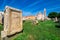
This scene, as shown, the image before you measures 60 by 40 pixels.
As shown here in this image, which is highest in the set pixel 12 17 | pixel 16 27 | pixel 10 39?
pixel 12 17

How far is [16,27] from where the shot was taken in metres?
6.42

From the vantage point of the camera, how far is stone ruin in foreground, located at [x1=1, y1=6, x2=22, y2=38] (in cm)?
593

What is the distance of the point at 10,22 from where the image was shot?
605cm

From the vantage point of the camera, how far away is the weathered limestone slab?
5.94 m

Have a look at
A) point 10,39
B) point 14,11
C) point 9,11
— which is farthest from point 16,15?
point 10,39

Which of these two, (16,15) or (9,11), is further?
(16,15)

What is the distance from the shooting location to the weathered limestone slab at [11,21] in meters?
5.94

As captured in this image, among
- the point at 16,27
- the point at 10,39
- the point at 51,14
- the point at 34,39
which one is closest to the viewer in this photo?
the point at 34,39

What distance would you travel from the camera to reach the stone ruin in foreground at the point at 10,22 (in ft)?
19.4

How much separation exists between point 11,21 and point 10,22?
78mm

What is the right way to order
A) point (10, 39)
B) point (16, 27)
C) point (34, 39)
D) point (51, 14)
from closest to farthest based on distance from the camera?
point (34, 39) → point (10, 39) → point (16, 27) → point (51, 14)

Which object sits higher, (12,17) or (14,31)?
(12,17)

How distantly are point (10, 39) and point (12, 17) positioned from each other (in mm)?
980

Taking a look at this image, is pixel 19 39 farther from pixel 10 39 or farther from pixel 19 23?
pixel 19 23
